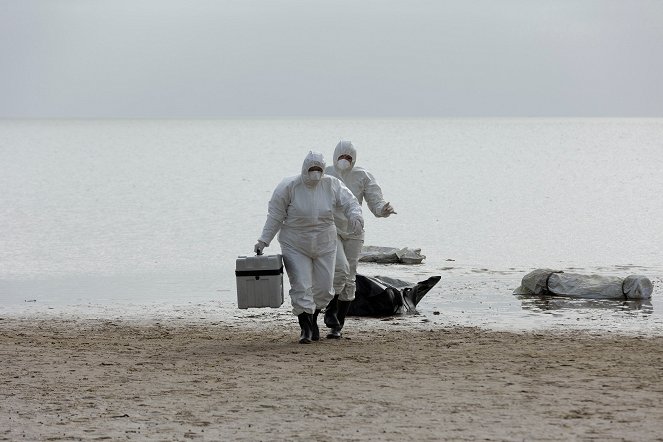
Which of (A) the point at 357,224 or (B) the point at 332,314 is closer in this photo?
(A) the point at 357,224

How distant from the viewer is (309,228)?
10961 mm

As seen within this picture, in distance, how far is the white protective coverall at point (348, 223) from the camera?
11367mm

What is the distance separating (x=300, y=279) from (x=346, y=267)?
618mm

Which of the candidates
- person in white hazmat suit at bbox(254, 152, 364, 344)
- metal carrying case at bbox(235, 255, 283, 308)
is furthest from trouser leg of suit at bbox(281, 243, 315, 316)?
metal carrying case at bbox(235, 255, 283, 308)

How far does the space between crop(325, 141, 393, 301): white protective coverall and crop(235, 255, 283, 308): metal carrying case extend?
67cm

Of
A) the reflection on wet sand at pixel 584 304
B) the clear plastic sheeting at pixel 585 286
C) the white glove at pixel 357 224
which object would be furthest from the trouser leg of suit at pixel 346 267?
the clear plastic sheeting at pixel 585 286

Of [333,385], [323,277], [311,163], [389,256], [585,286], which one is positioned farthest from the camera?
[389,256]

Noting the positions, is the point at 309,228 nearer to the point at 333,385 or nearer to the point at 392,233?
the point at 333,385

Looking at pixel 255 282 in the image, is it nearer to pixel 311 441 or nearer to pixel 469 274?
pixel 311 441

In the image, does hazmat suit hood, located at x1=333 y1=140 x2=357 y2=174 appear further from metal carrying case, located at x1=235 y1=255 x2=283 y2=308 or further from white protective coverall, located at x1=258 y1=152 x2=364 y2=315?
metal carrying case, located at x1=235 y1=255 x2=283 y2=308

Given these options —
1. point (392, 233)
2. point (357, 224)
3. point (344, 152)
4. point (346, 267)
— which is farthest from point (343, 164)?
point (392, 233)

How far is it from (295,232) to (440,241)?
14.0m

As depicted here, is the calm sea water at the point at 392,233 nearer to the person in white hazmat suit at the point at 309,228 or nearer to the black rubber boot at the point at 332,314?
the black rubber boot at the point at 332,314

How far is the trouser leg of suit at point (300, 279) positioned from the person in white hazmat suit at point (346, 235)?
0.43m
